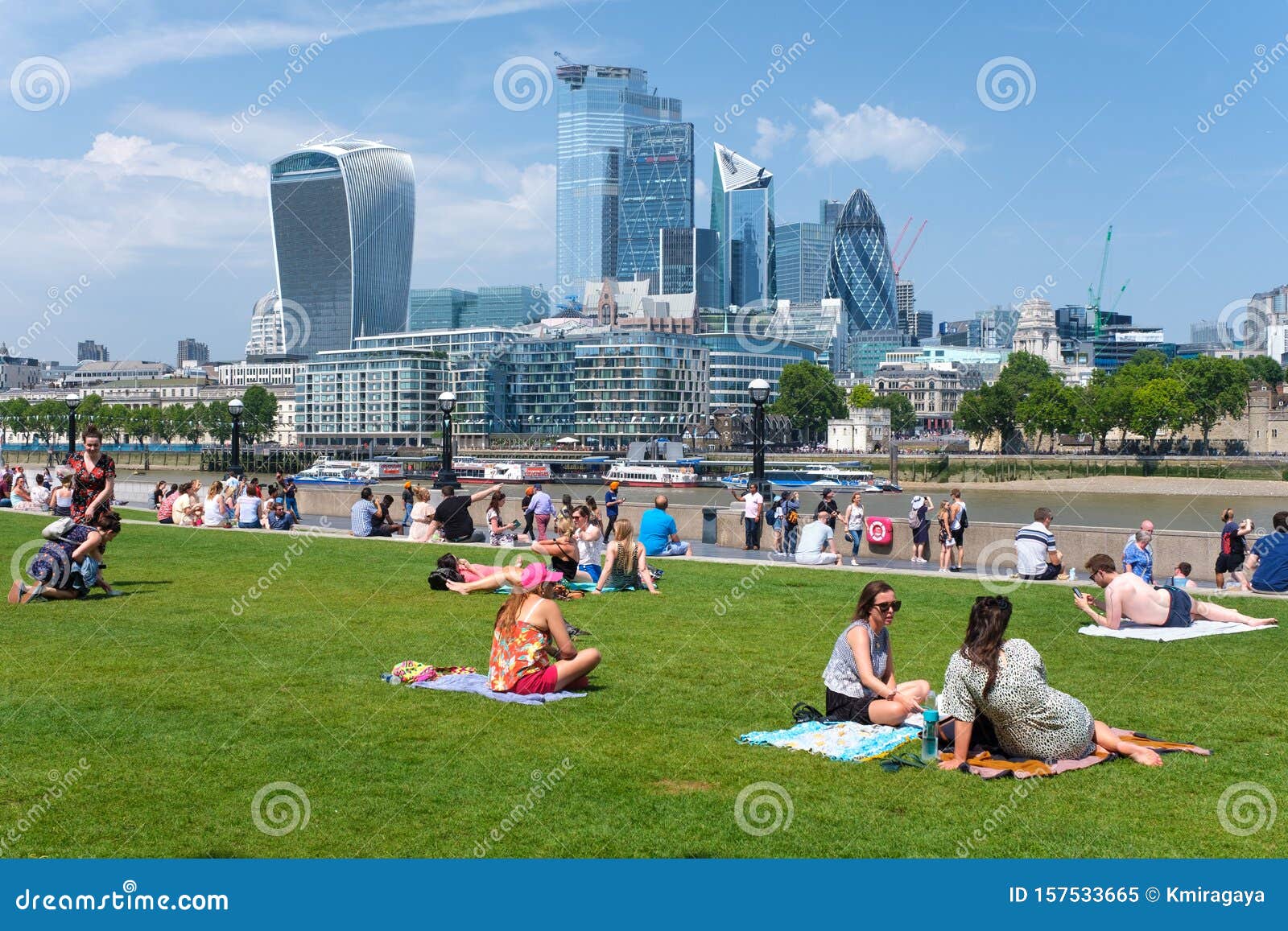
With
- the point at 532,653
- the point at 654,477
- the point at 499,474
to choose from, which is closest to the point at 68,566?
the point at 532,653

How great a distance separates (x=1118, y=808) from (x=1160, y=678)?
4326mm

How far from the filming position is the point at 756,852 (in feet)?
20.7

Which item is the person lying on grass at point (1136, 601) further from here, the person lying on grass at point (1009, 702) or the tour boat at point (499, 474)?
the tour boat at point (499, 474)

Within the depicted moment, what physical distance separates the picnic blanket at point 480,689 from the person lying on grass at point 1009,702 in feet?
10.5

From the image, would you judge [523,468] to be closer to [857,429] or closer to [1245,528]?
[857,429]

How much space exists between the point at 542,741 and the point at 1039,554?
12.5 m

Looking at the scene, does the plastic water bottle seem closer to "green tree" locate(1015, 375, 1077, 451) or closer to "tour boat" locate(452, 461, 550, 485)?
"tour boat" locate(452, 461, 550, 485)

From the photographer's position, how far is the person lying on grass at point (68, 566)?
1454cm

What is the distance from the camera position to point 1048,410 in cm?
13775

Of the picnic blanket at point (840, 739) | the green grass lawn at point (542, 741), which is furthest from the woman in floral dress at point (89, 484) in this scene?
the picnic blanket at point (840, 739)

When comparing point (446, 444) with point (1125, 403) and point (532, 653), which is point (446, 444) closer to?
point (532, 653)

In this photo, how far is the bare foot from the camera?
8.00 meters

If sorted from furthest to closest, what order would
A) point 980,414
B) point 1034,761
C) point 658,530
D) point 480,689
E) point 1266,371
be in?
point 1266,371, point 980,414, point 658,530, point 480,689, point 1034,761

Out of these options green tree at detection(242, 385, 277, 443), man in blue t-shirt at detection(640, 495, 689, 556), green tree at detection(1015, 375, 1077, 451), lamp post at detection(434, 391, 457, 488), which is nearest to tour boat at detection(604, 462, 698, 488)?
green tree at detection(1015, 375, 1077, 451)
